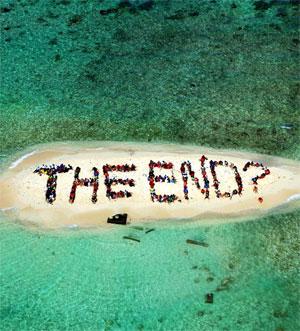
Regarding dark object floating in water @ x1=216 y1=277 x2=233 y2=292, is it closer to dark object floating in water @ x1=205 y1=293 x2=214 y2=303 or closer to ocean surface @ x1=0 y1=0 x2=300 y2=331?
ocean surface @ x1=0 y1=0 x2=300 y2=331

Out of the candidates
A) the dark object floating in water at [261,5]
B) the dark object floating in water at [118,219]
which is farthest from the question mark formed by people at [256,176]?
the dark object floating in water at [261,5]

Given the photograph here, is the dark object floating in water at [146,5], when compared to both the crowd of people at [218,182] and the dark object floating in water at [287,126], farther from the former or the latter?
the crowd of people at [218,182]

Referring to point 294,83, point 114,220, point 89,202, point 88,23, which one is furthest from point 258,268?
point 88,23

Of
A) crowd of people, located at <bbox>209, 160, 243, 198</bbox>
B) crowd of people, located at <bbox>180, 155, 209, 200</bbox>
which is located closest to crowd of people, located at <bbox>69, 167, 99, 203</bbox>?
crowd of people, located at <bbox>180, 155, 209, 200</bbox>

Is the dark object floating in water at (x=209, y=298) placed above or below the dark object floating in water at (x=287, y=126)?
below

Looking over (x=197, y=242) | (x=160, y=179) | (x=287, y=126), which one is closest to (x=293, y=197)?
(x=197, y=242)

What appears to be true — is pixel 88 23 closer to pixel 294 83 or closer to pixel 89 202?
pixel 294 83
